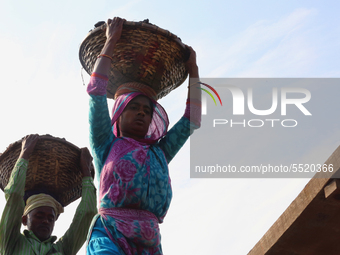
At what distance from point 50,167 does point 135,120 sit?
1.17m

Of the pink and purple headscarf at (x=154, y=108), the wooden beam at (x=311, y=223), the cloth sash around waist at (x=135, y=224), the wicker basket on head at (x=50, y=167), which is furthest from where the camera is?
the wooden beam at (x=311, y=223)

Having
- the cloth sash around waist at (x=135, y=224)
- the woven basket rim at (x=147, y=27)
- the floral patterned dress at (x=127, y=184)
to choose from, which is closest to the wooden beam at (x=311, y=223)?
the woven basket rim at (x=147, y=27)

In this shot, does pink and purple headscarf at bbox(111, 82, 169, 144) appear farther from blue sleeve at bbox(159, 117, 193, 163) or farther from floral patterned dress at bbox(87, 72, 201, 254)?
floral patterned dress at bbox(87, 72, 201, 254)

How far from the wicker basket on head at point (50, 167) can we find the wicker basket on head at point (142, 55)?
0.71m

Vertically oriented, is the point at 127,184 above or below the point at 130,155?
below

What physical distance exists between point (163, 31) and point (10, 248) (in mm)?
2305

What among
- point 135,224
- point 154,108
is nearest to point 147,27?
point 154,108

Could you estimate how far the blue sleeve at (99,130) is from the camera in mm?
3594

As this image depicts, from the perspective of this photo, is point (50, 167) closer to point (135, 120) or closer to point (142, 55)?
point (135, 120)

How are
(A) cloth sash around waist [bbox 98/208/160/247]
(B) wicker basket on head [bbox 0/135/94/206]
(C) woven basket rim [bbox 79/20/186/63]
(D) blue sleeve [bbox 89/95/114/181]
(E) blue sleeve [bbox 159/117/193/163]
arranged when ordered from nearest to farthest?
(A) cloth sash around waist [bbox 98/208/160/247], (D) blue sleeve [bbox 89/95/114/181], (C) woven basket rim [bbox 79/20/186/63], (E) blue sleeve [bbox 159/117/193/163], (B) wicker basket on head [bbox 0/135/94/206]

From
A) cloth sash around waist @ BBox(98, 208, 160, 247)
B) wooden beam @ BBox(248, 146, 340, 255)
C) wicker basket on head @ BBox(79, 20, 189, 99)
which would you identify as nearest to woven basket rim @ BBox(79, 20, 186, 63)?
wicker basket on head @ BBox(79, 20, 189, 99)

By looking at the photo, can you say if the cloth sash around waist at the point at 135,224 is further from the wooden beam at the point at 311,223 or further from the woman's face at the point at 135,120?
the wooden beam at the point at 311,223

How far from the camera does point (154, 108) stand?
4.06m

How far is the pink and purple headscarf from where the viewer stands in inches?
153
